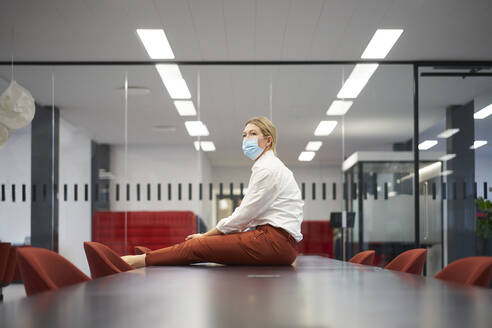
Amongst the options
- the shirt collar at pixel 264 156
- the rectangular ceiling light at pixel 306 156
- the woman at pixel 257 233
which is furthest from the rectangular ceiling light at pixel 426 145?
the woman at pixel 257 233

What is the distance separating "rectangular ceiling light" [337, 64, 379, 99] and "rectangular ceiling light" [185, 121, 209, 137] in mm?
1766

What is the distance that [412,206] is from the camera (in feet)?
22.8

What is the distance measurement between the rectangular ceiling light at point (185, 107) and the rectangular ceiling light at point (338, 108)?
5.63ft

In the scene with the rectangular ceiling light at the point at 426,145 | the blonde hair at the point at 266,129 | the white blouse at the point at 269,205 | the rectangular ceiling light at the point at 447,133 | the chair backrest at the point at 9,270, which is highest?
the rectangular ceiling light at the point at 447,133

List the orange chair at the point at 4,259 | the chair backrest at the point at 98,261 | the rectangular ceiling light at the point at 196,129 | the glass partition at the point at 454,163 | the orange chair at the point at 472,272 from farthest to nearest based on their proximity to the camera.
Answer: the rectangular ceiling light at the point at 196,129 → the glass partition at the point at 454,163 → the orange chair at the point at 4,259 → the chair backrest at the point at 98,261 → the orange chair at the point at 472,272

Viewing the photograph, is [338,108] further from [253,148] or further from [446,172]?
[253,148]

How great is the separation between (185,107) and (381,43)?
256cm

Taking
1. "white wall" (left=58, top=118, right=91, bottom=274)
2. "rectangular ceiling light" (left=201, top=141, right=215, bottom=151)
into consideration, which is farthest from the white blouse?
"white wall" (left=58, top=118, right=91, bottom=274)

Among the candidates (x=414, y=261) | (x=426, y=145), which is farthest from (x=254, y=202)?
(x=426, y=145)

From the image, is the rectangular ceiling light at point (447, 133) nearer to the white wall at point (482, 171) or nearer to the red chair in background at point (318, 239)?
the white wall at point (482, 171)

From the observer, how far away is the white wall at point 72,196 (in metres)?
7.12

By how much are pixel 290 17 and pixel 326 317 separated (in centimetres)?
471

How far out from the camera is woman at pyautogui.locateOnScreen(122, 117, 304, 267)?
9.41 feet

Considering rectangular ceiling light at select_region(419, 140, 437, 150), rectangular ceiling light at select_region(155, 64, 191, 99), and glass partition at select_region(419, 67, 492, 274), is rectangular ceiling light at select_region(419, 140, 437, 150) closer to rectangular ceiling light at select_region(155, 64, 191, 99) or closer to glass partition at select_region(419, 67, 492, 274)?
glass partition at select_region(419, 67, 492, 274)
